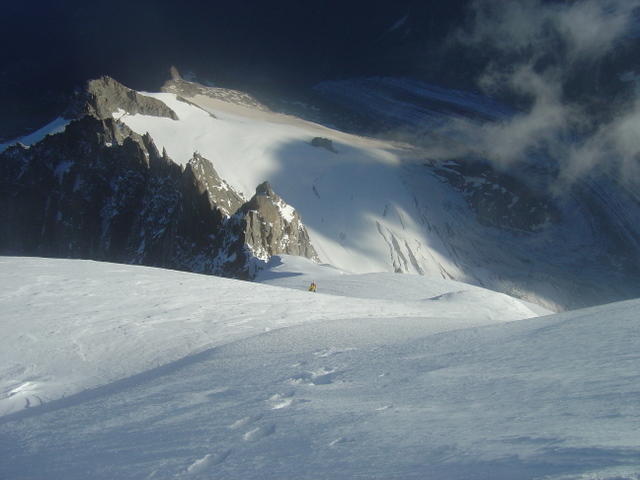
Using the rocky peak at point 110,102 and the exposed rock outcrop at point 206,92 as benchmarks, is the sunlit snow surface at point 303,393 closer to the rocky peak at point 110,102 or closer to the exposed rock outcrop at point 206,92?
the rocky peak at point 110,102

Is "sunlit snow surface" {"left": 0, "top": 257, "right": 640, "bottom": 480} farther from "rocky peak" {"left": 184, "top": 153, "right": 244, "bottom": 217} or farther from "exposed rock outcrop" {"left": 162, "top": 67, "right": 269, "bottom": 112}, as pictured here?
"exposed rock outcrop" {"left": 162, "top": 67, "right": 269, "bottom": 112}

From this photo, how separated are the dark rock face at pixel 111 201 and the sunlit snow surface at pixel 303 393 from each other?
16741 mm

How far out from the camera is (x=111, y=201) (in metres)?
27.6

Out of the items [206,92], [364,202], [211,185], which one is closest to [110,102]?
[211,185]

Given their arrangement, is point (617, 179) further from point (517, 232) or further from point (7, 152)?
point (7, 152)

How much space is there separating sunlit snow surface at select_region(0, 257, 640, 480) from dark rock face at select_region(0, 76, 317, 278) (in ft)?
54.9

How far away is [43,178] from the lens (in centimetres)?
2778

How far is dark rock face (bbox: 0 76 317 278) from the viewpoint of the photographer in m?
25.1

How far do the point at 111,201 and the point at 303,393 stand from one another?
988 inches

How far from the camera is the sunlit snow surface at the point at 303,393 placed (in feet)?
9.76

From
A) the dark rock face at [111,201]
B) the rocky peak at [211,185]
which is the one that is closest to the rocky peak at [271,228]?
the dark rock face at [111,201]

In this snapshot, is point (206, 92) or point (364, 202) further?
point (206, 92)

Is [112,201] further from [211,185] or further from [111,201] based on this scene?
[211,185]

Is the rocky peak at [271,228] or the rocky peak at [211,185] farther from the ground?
the rocky peak at [211,185]
